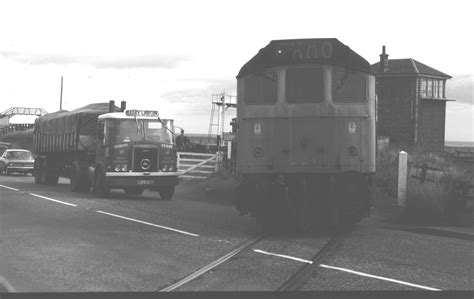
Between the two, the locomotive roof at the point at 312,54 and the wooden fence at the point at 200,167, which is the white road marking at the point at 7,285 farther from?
the wooden fence at the point at 200,167

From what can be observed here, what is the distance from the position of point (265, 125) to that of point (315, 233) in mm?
2154

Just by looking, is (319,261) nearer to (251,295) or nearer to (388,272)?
(388,272)

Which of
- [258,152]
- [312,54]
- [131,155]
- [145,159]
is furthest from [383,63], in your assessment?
[258,152]

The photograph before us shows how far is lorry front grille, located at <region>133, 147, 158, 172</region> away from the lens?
17.1 meters

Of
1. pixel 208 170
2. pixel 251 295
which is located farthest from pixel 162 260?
pixel 208 170

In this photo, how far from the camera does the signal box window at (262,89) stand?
10102 mm

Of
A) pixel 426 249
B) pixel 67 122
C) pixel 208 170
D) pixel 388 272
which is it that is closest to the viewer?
pixel 388 272

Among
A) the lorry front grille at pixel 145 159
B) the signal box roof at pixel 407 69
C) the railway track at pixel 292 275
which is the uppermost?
the signal box roof at pixel 407 69

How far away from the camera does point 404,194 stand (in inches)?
564

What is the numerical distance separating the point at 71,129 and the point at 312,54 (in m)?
12.8

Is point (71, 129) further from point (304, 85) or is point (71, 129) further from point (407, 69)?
point (407, 69)

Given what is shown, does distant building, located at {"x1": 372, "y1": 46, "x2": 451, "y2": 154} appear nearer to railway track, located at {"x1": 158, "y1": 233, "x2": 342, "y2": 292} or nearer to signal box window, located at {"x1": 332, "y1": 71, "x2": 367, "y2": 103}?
signal box window, located at {"x1": 332, "y1": 71, "x2": 367, "y2": 103}

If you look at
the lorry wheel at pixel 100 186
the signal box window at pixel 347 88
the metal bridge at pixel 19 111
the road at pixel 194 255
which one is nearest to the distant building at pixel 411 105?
the lorry wheel at pixel 100 186

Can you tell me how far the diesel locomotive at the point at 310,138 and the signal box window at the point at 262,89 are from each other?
0.06ft
